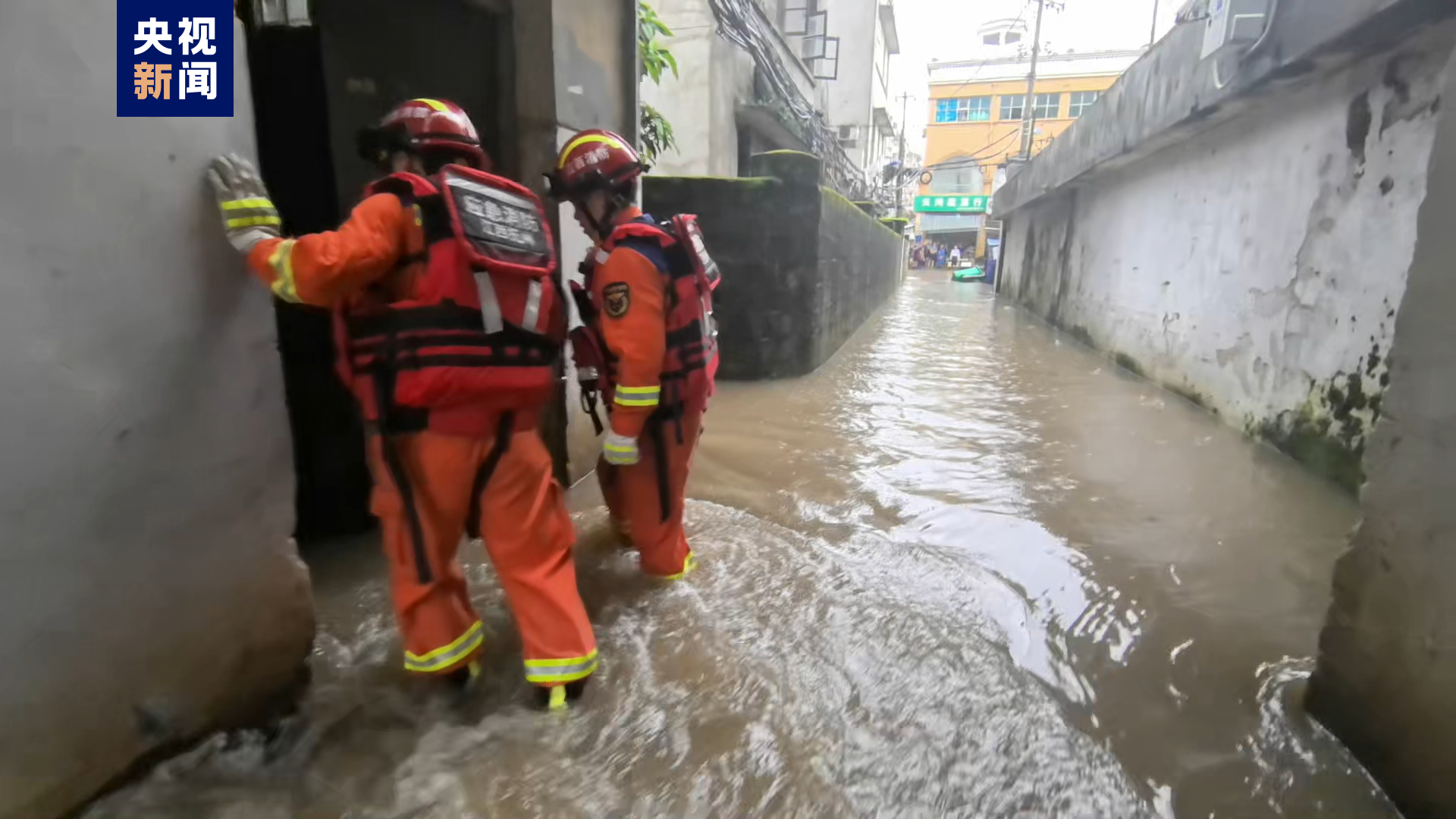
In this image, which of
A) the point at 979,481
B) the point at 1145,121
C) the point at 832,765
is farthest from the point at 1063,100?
the point at 832,765

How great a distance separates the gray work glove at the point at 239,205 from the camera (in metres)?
1.65

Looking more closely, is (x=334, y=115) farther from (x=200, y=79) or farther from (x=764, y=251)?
(x=764, y=251)

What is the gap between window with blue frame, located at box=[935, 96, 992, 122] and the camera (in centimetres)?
4112

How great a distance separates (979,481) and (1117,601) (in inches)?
55.6

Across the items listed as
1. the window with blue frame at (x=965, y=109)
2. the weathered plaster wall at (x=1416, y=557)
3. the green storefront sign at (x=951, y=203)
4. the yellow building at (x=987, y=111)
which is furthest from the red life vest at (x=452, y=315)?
the window with blue frame at (x=965, y=109)

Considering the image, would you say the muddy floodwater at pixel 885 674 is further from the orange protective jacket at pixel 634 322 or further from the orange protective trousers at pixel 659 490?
the orange protective jacket at pixel 634 322

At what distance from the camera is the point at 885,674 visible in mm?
2312

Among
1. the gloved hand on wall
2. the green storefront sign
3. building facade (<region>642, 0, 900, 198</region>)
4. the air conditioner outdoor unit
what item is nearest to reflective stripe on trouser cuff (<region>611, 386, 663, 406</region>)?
the gloved hand on wall

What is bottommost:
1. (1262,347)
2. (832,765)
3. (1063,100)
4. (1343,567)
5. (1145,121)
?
(832,765)

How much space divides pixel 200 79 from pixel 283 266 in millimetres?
487

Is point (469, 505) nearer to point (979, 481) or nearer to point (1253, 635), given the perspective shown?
point (1253, 635)

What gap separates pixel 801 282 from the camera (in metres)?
6.77

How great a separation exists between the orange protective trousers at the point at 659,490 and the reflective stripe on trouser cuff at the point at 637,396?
0.25 meters

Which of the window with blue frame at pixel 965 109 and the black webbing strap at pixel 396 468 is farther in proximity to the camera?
the window with blue frame at pixel 965 109
